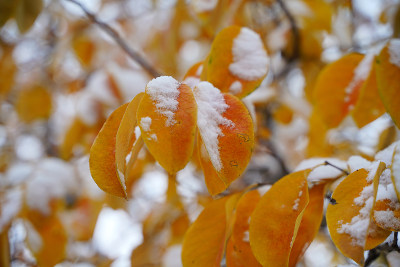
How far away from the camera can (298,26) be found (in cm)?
105

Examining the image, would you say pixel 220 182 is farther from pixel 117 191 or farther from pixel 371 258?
pixel 371 258

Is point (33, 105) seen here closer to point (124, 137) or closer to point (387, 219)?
point (124, 137)

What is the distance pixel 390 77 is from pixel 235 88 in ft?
0.72

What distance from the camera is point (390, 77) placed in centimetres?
46

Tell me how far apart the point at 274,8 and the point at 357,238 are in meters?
1.23

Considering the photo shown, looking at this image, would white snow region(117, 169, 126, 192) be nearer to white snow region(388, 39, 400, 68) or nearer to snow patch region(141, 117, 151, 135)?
snow patch region(141, 117, 151, 135)

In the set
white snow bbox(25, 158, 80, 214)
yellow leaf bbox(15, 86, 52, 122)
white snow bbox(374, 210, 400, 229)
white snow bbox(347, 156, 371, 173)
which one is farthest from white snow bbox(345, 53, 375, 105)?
yellow leaf bbox(15, 86, 52, 122)

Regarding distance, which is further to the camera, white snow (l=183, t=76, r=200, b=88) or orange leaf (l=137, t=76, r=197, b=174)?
white snow (l=183, t=76, r=200, b=88)

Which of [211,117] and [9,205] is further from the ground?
[211,117]

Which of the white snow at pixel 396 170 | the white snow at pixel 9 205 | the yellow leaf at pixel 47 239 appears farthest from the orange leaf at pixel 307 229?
the white snow at pixel 9 205

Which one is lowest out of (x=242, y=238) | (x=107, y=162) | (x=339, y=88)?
(x=242, y=238)

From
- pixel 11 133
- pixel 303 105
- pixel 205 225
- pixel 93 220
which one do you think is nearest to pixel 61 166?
pixel 93 220

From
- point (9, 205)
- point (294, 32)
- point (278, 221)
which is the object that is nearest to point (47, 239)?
point (9, 205)

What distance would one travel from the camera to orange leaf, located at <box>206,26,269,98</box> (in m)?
0.49
